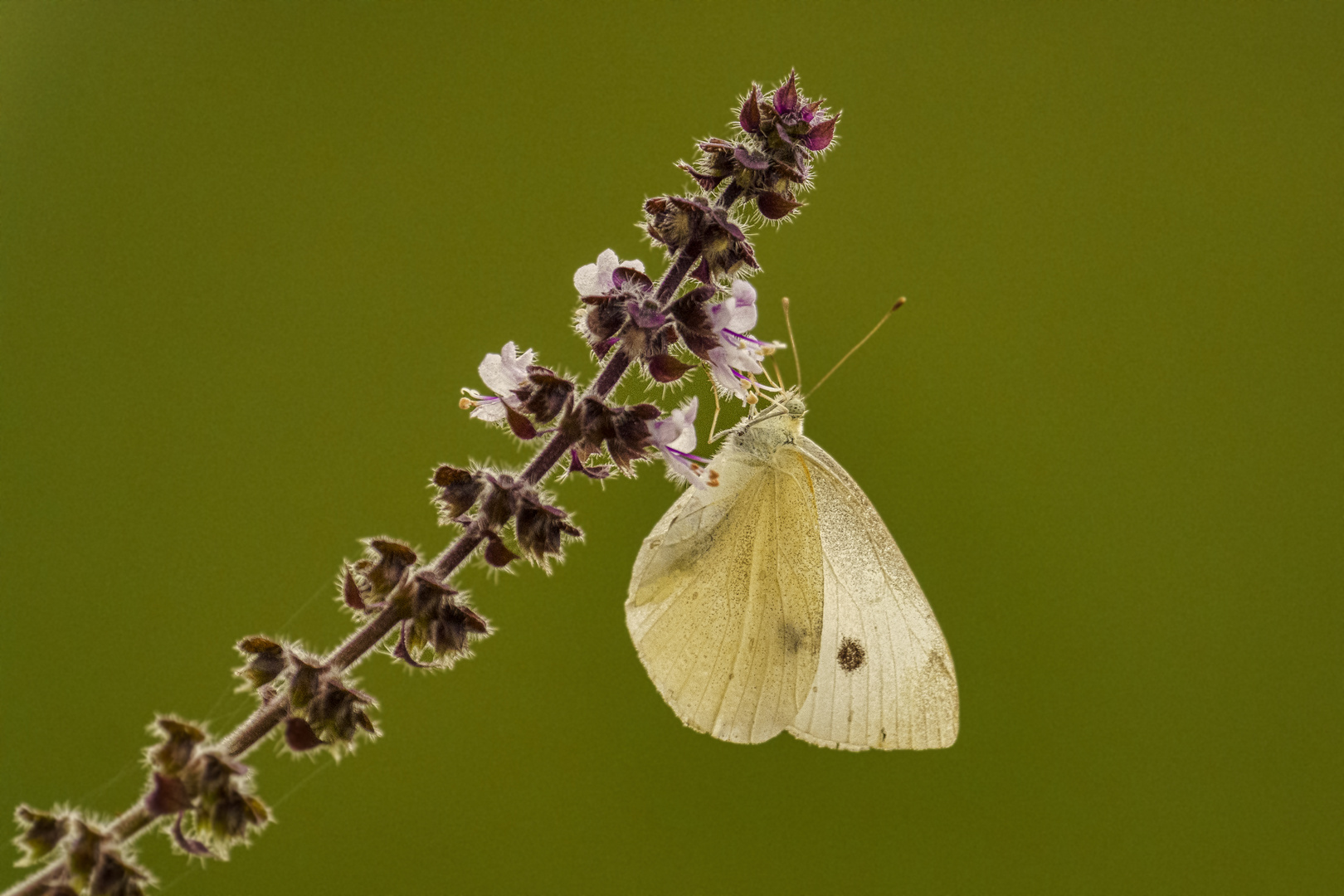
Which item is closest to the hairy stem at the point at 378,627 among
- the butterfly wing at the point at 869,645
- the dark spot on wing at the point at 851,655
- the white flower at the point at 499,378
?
the white flower at the point at 499,378

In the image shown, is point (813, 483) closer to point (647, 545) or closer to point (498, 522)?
point (647, 545)

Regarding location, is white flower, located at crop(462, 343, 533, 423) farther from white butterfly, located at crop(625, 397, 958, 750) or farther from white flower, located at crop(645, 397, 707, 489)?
white butterfly, located at crop(625, 397, 958, 750)

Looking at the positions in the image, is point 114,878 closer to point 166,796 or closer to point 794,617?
point 166,796

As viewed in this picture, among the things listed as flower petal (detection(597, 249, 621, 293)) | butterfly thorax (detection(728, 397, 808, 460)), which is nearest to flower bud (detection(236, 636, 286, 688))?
flower petal (detection(597, 249, 621, 293))

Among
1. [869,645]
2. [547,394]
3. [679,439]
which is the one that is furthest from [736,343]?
[869,645]

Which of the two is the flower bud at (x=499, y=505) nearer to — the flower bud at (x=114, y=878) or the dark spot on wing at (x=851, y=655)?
the flower bud at (x=114, y=878)

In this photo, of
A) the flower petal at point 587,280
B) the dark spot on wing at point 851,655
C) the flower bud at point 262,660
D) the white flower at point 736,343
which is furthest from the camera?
the dark spot on wing at point 851,655
